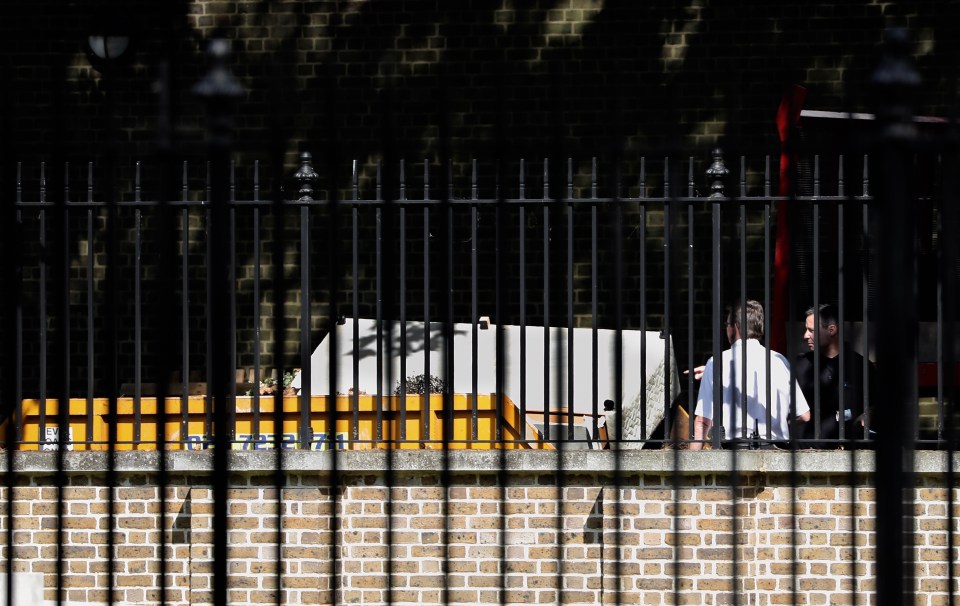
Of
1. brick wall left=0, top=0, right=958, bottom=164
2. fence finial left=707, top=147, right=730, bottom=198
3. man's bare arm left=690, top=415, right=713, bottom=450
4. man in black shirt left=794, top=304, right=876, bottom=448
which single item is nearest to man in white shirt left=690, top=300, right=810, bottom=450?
man's bare arm left=690, top=415, right=713, bottom=450

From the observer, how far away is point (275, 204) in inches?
134

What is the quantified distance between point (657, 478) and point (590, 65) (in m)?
4.96

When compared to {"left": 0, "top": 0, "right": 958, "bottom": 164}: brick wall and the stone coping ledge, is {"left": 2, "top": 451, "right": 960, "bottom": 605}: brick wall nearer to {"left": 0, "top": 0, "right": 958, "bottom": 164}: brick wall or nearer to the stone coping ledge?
the stone coping ledge

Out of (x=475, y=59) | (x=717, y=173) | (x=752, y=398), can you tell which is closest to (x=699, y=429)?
(x=752, y=398)

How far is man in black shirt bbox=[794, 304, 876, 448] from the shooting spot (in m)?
5.80

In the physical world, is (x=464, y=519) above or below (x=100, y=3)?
below

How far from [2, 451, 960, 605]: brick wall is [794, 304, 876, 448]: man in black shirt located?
0.24 metres

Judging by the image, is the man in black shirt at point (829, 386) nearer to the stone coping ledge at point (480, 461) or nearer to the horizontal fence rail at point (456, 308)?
the horizontal fence rail at point (456, 308)

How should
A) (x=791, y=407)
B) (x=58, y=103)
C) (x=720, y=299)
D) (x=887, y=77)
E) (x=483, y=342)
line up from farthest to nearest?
(x=483, y=342) < (x=720, y=299) < (x=791, y=407) < (x=58, y=103) < (x=887, y=77)

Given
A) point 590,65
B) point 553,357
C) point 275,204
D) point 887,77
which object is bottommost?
point 553,357

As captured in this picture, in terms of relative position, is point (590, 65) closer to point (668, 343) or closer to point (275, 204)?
point (668, 343)

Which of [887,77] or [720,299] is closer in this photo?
[887,77]

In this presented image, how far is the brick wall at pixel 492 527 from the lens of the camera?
5730 millimetres

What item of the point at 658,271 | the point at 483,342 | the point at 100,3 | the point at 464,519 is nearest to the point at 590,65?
the point at 658,271
